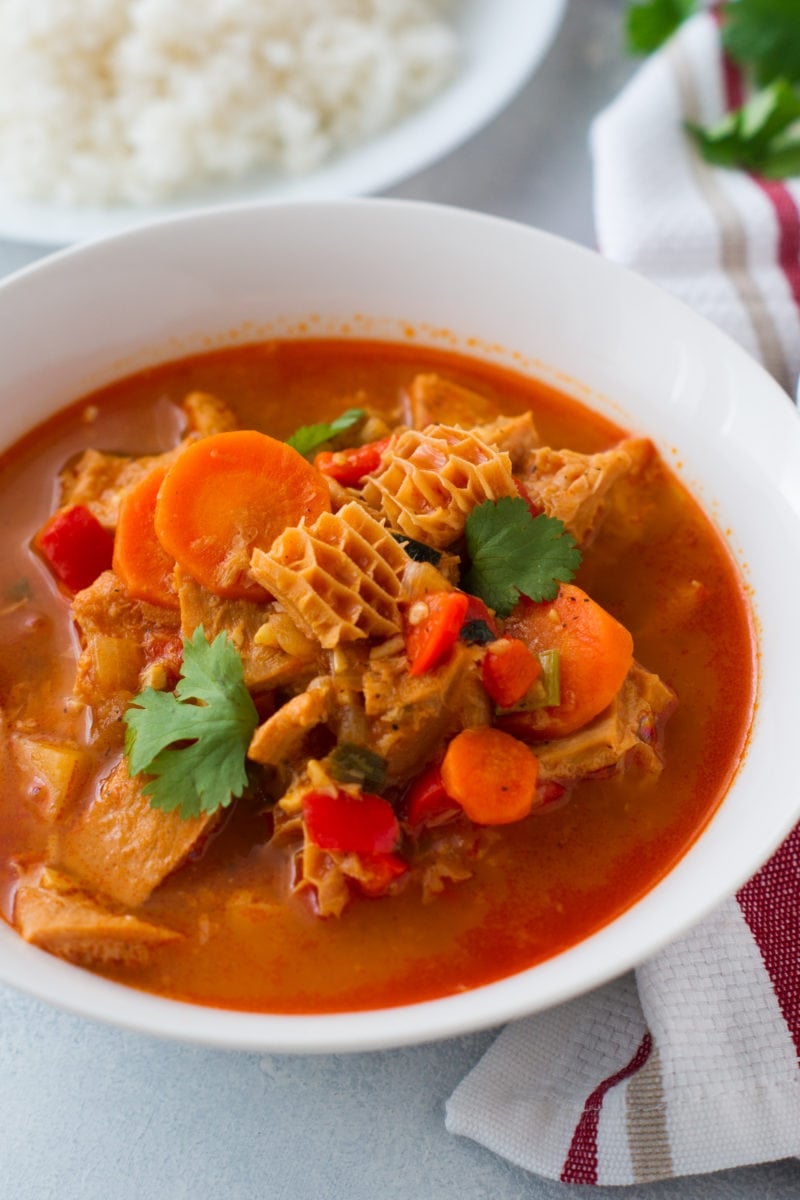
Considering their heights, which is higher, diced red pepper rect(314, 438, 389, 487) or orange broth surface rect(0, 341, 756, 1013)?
diced red pepper rect(314, 438, 389, 487)

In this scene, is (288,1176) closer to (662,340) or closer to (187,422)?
(187,422)

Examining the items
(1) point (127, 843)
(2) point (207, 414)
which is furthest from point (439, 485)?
(1) point (127, 843)

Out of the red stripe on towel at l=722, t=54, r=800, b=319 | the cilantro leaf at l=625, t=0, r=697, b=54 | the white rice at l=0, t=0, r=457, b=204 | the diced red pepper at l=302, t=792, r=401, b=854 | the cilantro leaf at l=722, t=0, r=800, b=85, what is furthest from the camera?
the cilantro leaf at l=625, t=0, r=697, b=54

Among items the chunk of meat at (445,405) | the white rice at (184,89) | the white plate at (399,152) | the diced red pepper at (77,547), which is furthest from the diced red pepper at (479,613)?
the white rice at (184,89)

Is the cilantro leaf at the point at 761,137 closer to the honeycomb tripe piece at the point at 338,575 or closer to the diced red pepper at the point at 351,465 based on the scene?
the diced red pepper at the point at 351,465

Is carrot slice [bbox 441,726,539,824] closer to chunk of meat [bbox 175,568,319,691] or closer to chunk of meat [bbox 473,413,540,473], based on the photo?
chunk of meat [bbox 175,568,319,691]

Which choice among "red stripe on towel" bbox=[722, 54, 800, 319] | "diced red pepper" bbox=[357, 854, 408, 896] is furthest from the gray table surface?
"red stripe on towel" bbox=[722, 54, 800, 319]
